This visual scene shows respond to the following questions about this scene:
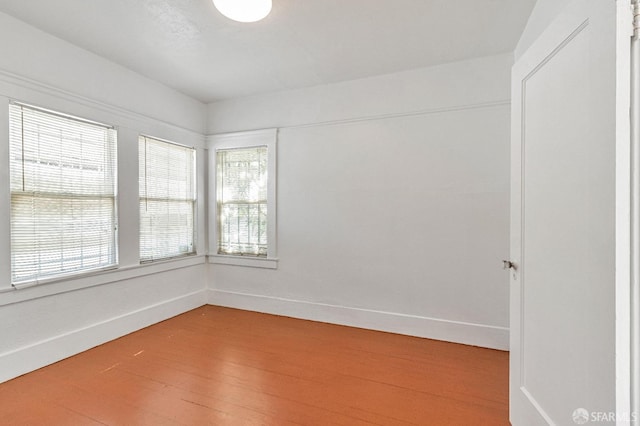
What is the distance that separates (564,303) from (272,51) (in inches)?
115

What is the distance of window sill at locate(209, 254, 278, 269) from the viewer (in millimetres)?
3955

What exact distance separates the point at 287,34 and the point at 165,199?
2412mm

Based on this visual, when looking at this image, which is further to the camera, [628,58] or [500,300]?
[500,300]

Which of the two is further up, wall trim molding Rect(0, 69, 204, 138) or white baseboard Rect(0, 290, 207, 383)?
wall trim molding Rect(0, 69, 204, 138)

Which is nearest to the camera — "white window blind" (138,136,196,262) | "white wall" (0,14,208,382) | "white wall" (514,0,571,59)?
"white wall" (514,0,571,59)

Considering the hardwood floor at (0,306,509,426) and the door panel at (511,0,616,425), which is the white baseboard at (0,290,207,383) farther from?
the door panel at (511,0,616,425)

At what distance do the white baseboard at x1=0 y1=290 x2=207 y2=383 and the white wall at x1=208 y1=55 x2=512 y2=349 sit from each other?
1.04m

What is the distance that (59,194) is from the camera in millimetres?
2680

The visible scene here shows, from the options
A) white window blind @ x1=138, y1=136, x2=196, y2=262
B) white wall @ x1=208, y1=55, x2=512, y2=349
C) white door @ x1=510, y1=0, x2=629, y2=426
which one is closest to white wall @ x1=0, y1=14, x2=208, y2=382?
white window blind @ x1=138, y1=136, x2=196, y2=262

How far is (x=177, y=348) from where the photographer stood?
291 cm

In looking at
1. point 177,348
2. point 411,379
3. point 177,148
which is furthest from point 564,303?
point 177,148

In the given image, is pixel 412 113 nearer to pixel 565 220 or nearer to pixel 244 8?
pixel 244 8

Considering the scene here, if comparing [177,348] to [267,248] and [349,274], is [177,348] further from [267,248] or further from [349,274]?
[349,274]

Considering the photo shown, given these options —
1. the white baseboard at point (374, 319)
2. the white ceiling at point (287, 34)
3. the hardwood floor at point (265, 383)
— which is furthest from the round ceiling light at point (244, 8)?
the white baseboard at point (374, 319)
